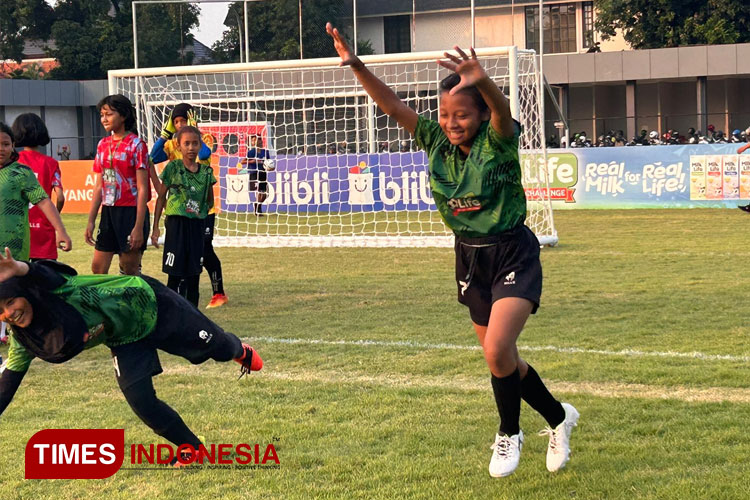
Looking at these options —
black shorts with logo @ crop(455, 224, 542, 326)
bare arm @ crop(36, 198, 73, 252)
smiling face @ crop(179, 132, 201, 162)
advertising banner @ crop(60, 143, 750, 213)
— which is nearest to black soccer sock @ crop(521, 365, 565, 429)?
black shorts with logo @ crop(455, 224, 542, 326)

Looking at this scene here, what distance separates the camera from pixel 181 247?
845 cm

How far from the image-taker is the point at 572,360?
673cm

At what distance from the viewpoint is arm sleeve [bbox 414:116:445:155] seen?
15.2ft

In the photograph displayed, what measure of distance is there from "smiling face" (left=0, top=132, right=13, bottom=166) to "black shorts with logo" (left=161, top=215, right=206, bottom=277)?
1759 mm

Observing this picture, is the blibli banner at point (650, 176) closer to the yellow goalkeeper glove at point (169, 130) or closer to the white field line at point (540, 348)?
the yellow goalkeeper glove at point (169, 130)

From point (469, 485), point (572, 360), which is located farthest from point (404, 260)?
point (469, 485)

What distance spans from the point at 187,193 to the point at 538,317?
123 inches

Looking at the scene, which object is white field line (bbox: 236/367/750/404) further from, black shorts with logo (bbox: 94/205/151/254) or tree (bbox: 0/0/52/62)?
tree (bbox: 0/0/52/62)

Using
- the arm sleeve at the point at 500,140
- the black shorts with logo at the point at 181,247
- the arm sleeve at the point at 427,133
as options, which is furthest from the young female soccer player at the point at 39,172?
the arm sleeve at the point at 500,140

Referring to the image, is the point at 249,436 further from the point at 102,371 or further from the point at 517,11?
the point at 517,11

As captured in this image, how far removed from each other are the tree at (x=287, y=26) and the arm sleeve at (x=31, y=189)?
116 ft

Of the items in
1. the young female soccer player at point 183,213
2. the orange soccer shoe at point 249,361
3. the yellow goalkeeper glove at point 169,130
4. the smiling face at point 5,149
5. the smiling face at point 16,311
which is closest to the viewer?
the smiling face at point 16,311

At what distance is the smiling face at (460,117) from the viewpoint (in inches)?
174

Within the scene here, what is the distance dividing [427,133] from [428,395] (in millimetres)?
1827
